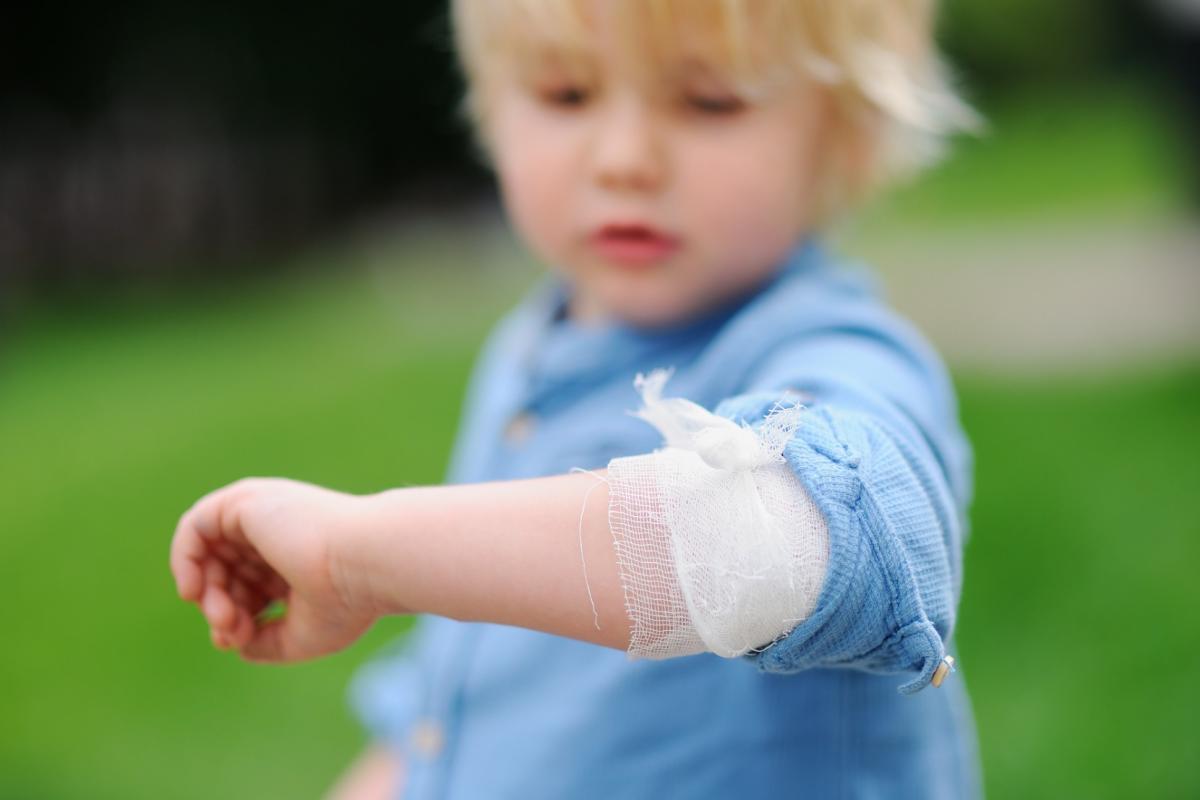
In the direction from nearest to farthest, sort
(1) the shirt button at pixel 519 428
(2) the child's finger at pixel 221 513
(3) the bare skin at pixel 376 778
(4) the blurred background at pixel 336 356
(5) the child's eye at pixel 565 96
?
(2) the child's finger at pixel 221 513
(5) the child's eye at pixel 565 96
(1) the shirt button at pixel 519 428
(3) the bare skin at pixel 376 778
(4) the blurred background at pixel 336 356

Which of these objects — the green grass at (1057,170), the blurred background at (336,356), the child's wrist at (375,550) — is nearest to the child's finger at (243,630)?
the child's wrist at (375,550)

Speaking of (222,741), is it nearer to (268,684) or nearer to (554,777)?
(268,684)

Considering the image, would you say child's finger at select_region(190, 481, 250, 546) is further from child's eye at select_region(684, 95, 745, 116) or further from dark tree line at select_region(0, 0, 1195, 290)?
dark tree line at select_region(0, 0, 1195, 290)

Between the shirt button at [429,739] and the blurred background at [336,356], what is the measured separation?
1.22 m

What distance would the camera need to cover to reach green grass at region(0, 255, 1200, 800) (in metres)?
2.47

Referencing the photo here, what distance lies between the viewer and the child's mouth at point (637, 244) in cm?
129

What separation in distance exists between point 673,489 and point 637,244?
0.46m

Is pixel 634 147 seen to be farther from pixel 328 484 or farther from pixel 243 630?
pixel 328 484

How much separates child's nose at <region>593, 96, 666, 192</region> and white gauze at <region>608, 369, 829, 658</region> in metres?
0.41

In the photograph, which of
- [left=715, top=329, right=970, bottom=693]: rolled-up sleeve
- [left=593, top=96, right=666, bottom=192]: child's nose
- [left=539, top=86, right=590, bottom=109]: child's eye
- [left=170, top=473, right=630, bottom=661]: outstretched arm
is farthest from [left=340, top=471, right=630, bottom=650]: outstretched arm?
[left=539, top=86, right=590, bottom=109]: child's eye

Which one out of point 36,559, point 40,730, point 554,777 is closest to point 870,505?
point 554,777

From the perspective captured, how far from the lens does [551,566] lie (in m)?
0.90

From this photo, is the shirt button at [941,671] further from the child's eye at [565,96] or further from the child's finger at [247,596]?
the child's eye at [565,96]

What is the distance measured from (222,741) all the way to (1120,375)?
2.99 m
